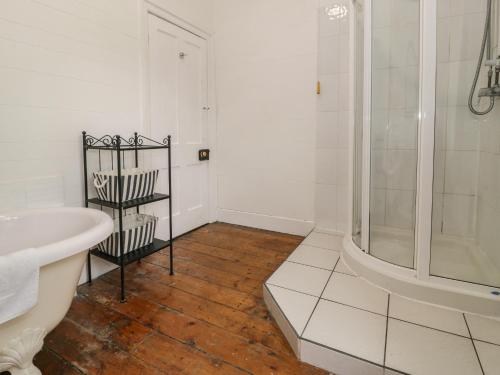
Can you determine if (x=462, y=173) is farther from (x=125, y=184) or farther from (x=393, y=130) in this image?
(x=125, y=184)

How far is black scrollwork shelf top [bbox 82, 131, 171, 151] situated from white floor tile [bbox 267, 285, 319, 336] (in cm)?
118

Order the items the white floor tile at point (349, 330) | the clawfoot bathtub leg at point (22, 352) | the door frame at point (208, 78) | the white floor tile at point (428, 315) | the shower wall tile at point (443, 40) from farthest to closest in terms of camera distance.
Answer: the door frame at point (208, 78), the shower wall tile at point (443, 40), the white floor tile at point (428, 315), the white floor tile at point (349, 330), the clawfoot bathtub leg at point (22, 352)

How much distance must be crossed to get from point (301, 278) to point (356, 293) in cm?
32

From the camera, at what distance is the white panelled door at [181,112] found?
2467 mm

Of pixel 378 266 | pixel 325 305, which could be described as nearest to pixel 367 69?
pixel 378 266

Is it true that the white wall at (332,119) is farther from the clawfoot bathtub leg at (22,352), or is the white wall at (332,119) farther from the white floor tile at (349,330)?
the clawfoot bathtub leg at (22,352)

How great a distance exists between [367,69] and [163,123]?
1596 mm

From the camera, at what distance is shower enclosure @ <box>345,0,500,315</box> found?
1.54 metres

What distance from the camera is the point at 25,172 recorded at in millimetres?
1658

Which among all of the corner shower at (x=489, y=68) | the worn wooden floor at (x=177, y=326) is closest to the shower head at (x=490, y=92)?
the corner shower at (x=489, y=68)

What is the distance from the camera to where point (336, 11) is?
249 centimetres

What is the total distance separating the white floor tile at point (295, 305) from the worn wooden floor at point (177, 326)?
0.11m

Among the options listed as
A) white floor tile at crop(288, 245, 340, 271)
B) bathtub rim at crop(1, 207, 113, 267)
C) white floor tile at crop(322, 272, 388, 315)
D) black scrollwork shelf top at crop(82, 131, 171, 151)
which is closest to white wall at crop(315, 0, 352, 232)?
white floor tile at crop(288, 245, 340, 271)

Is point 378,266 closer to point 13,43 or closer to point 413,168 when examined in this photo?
point 413,168
